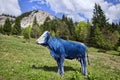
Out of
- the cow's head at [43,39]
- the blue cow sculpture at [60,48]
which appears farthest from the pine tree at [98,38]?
the cow's head at [43,39]

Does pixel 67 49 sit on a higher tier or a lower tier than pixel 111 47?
higher

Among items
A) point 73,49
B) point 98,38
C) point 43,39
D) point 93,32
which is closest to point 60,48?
point 73,49

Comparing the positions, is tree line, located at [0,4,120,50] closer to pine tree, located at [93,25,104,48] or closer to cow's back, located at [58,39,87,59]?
pine tree, located at [93,25,104,48]

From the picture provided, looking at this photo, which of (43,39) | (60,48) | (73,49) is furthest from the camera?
(73,49)

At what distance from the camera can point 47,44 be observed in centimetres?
1916

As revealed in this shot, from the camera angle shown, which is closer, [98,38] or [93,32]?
[98,38]

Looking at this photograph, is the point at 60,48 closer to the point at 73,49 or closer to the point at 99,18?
the point at 73,49

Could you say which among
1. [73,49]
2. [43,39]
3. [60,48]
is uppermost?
[43,39]

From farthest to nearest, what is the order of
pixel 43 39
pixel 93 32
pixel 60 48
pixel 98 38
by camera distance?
pixel 93 32
pixel 98 38
pixel 60 48
pixel 43 39

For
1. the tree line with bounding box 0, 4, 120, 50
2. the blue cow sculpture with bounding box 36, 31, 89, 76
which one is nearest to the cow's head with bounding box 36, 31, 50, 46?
the blue cow sculpture with bounding box 36, 31, 89, 76

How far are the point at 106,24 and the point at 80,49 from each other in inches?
3201

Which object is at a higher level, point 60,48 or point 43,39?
point 43,39

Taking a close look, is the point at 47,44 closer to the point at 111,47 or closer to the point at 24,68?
the point at 24,68

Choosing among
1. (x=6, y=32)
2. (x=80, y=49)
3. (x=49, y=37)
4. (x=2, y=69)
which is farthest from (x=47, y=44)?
(x=6, y=32)
